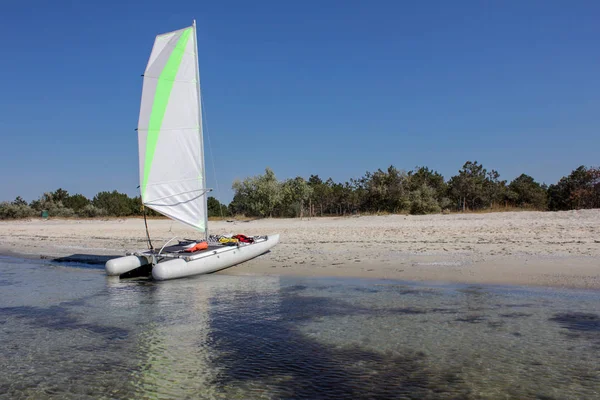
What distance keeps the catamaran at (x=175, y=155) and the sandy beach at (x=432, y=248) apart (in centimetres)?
146

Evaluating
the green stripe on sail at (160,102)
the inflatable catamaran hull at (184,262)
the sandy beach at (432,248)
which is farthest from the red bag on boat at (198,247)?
the green stripe on sail at (160,102)

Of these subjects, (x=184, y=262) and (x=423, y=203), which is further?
(x=423, y=203)

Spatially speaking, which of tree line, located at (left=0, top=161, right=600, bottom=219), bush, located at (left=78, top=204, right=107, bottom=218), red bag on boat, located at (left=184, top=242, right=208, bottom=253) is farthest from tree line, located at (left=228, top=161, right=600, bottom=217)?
red bag on boat, located at (left=184, top=242, right=208, bottom=253)

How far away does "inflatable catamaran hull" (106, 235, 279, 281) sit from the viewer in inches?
546

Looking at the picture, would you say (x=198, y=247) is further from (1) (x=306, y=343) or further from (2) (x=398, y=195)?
(2) (x=398, y=195)

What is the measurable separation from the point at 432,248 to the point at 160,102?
1120 centimetres

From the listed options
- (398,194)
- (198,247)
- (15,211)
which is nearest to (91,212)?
(15,211)

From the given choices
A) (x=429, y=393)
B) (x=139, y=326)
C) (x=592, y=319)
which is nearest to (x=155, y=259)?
(x=139, y=326)

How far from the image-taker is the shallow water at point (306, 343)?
6.32 meters

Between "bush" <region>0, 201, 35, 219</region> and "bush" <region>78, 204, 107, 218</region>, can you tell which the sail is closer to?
"bush" <region>78, 204, 107, 218</region>

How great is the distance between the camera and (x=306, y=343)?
820 cm

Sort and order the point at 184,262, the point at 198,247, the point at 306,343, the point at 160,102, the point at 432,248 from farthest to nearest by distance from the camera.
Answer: the point at 432,248 < the point at 160,102 < the point at 198,247 < the point at 184,262 < the point at 306,343

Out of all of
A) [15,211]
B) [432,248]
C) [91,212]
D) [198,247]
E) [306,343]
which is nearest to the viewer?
[306,343]

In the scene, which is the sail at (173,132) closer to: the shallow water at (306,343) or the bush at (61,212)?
the shallow water at (306,343)
